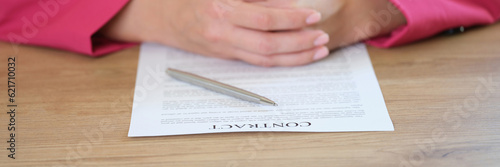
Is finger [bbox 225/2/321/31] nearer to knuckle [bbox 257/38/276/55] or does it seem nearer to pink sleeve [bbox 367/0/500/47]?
knuckle [bbox 257/38/276/55]

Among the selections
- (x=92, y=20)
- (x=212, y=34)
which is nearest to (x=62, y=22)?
(x=92, y=20)

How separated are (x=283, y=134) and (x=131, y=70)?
0.96 feet

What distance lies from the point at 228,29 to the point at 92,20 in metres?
0.23

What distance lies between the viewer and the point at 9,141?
1.91 feet

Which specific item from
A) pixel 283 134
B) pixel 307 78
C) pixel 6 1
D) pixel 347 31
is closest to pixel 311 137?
pixel 283 134

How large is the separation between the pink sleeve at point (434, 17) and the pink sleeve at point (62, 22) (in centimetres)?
45

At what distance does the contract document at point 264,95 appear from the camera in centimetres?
59

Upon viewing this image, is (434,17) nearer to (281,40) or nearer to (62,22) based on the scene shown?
(281,40)

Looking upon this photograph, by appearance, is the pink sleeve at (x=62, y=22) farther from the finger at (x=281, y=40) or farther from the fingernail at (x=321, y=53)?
the fingernail at (x=321, y=53)

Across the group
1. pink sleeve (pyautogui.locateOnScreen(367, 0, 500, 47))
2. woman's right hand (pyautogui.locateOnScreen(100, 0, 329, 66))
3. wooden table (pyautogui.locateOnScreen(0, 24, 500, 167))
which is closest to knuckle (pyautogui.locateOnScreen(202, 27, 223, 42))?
woman's right hand (pyautogui.locateOnScreen(100, 0, 329, 66))

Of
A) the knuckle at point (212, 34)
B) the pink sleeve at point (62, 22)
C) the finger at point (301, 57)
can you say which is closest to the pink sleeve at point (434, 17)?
the finger at point (301, 57)

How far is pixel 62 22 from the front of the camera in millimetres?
770

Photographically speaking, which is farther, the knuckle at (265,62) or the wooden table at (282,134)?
the knuckle at (265,62)

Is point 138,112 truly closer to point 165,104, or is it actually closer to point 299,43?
point 165,104
